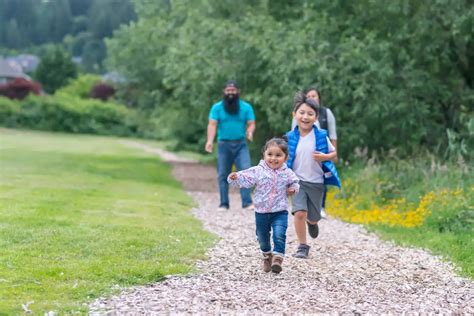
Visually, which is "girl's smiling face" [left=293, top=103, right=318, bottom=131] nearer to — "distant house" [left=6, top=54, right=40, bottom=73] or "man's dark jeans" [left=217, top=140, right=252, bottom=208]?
"man's dark jeans" [left=217, top=140, right=252, bottom=208]

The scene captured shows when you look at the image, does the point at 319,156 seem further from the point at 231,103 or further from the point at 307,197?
the point at 231,103

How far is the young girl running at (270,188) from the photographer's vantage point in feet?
27.5

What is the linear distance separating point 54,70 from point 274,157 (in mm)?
105348

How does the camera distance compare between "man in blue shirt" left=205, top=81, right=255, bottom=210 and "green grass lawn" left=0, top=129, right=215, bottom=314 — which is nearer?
"green grass lawn" left=0, top=129, right=215, bottom=314

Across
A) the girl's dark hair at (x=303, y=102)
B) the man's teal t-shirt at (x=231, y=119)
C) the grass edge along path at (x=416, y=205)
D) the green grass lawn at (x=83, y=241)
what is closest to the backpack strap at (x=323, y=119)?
the grass edge along path at (x=416, y=205)

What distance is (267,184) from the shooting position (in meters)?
8.39

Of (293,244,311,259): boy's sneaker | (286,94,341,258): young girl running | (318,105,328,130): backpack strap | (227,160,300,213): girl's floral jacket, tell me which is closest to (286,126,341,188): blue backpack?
(286,94,341,258): young girl running

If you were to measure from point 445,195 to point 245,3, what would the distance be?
38.0 feet

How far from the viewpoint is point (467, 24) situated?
17.1 m

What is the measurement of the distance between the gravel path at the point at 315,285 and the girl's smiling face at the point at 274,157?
107 cm

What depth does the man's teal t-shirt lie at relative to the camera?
14.2m

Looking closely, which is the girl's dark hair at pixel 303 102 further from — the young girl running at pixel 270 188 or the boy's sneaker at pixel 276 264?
the boy's sneaker at pixel 276 264

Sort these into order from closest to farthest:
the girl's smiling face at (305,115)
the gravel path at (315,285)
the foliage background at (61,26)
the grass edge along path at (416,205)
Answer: the gravel path at (315,285) < the girl's smiling face at (305,115) < the grass edge along path at (416,205) < the foliage background at (61,26)

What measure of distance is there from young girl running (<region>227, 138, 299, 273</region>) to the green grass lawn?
31.2 inches
